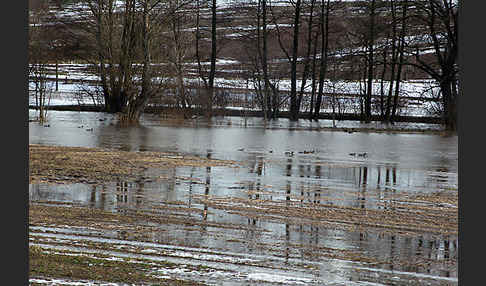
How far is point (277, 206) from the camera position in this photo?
1095 centimetres

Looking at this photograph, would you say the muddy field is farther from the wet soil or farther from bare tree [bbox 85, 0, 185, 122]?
bare tree [bbox 85, 0, 185, 122]

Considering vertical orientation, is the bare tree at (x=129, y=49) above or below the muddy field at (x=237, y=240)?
above

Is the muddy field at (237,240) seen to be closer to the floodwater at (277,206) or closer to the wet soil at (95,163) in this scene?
the floodwater at (277,206)

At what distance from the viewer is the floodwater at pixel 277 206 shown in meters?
7.12

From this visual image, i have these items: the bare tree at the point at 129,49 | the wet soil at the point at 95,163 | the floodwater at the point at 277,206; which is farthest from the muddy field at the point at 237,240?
the bare tree at the point at 129,49

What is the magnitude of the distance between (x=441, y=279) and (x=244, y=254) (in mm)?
1981

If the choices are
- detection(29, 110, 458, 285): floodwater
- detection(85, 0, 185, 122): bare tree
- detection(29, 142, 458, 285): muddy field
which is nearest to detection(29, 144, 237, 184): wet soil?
detection(29, 142, 458, 285): muddy field

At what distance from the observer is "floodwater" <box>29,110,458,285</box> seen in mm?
7121

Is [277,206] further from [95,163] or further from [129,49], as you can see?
[129,49]

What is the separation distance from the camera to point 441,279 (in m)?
6.97

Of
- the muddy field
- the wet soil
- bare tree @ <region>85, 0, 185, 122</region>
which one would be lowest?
the muddy field

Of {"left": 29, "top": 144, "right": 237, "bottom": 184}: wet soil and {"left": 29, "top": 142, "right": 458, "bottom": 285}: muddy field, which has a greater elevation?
{"left": 29, "top": 144, "right": 237, "bottom": 184}: wet soil

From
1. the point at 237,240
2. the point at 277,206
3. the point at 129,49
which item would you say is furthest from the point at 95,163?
the point at 129,49

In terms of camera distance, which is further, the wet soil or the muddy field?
the wet soil
